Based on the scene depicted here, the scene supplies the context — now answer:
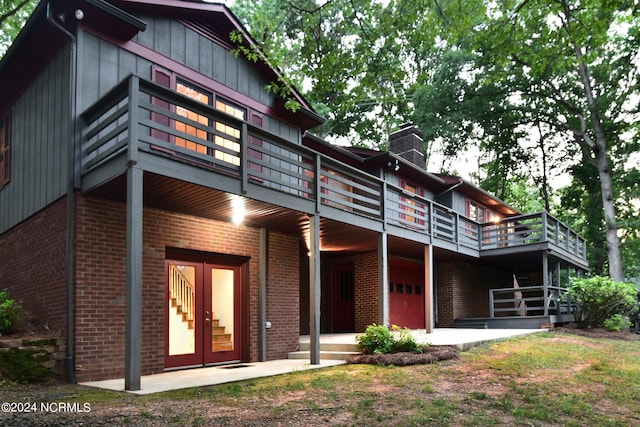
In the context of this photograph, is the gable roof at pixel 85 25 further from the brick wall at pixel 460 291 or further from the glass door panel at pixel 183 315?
the brick wall at pixel 460 291

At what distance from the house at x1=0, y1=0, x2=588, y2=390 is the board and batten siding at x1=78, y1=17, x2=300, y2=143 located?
3 centimetres

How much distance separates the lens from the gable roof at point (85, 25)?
9.07 metres

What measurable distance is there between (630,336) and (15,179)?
18.2m

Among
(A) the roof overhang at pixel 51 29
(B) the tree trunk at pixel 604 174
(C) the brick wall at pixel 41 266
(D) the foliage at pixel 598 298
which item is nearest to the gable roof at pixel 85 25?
(A) the roof overhang at pixel 51 29

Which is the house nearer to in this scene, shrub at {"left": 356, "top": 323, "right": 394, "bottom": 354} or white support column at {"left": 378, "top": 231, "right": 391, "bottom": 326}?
white support column at {"left": 378, "top": 231, "right": 391, "bottom": 326}

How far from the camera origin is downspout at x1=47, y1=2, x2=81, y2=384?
26.7 feet

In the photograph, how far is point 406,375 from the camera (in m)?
8.70

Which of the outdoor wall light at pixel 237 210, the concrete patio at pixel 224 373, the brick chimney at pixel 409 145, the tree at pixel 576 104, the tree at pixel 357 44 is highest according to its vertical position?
the tree at pixel 576 104

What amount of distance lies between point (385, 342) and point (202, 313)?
3841 mm

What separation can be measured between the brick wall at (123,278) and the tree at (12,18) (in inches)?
500

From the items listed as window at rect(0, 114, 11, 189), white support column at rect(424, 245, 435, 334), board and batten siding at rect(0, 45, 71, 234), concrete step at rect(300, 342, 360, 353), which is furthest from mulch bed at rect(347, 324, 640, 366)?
window at rect(0, 114, 11, 189)

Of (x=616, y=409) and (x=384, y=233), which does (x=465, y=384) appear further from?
(x=384, y=233)

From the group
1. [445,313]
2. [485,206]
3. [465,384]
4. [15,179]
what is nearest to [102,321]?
[15,179]

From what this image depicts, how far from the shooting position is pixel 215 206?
32.9 feet
